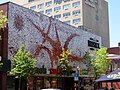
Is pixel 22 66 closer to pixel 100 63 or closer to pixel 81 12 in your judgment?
pixel 100 63

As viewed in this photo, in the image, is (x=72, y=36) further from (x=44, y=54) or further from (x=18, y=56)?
(x=18, y=56)

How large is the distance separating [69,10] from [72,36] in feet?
177

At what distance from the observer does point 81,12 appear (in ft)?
338

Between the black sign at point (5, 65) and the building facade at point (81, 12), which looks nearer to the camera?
the black sign at point (5, 65)

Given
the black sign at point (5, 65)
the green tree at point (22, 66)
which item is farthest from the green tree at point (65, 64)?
the black sign at point (5, 65)

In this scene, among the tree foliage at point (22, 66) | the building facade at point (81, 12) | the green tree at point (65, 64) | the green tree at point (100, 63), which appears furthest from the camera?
the building facade at point (81, 12)

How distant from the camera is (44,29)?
45281mm

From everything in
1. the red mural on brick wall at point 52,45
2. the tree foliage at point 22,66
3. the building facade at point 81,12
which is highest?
the building facade at point 81,12

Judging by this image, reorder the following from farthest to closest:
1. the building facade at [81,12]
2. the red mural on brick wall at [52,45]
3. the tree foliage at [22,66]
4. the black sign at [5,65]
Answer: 1. the building facade at [81,12]
2. the red mural on brick wall at [52,45]
3. the tree foliage at [22,66]
4. the black sign at [5,65]

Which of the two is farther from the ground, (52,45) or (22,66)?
(52,45)

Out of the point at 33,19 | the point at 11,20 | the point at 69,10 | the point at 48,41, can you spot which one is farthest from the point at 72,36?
the point at 69,10

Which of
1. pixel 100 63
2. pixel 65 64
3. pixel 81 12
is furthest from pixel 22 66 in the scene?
pixel 81 12

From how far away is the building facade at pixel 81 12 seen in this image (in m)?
104

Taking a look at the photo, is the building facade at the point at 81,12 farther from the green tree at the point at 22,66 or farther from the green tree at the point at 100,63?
the green tree at the point at 22,66
